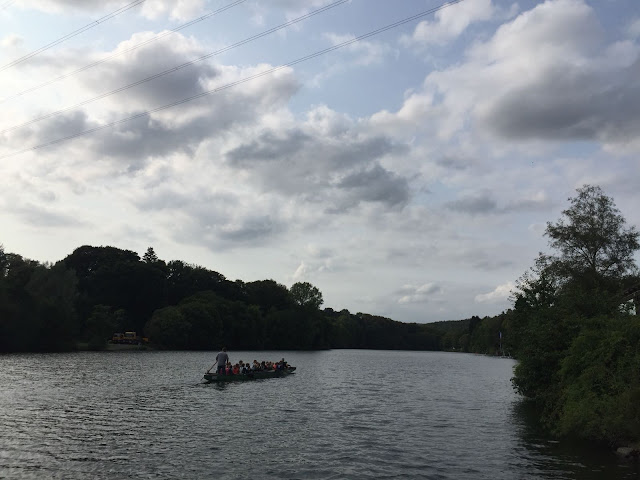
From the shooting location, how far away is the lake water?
18.7m

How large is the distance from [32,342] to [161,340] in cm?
3607

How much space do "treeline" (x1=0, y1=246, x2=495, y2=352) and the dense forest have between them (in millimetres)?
258

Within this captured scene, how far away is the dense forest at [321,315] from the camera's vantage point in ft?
75.5

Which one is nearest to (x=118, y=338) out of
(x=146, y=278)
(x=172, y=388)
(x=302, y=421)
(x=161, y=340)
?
(x=161, y=340)

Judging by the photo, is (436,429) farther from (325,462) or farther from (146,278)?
(146,278)

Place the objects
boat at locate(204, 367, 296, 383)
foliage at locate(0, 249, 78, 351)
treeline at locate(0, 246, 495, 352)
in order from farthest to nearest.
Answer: treeline at locate(0, 246, 495, 352) < foliage at locate(0, 249, 78, 351) < boat at locate(204, 367, 296, 383)

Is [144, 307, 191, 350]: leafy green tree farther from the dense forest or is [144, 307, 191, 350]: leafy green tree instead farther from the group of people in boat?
the group of people in boat

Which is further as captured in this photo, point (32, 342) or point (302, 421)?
point (32, 342)

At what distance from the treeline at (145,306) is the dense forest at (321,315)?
0.85 ft

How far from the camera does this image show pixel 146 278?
456 feet

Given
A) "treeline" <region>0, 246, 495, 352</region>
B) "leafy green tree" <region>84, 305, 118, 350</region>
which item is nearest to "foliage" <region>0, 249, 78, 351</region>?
"treeline" <region>0, 246, 495, 352</region>

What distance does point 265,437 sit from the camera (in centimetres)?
2450

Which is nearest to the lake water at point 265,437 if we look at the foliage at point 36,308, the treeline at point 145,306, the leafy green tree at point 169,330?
the foliage at point 36,308

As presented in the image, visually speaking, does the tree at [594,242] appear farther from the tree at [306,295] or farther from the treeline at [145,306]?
the tree at [306,295]
